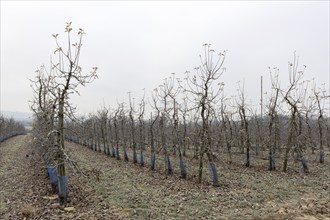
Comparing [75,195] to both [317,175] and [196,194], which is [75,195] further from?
[317,175]

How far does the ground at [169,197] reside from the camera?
27.3 feet

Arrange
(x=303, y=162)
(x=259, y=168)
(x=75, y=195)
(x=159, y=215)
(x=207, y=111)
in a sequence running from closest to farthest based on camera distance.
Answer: (x=159, y=215), (x=75, y=195), (x=207, y=111), (x=303, y=162), (x=259, y=168)

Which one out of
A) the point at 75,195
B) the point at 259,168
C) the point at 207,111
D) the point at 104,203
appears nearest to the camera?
the point at 104,203

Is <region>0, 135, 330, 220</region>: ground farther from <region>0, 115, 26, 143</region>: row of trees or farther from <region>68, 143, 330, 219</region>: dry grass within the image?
<region>0, 115, 26, 143</region>: row of trees

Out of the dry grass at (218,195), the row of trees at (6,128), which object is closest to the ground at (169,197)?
the dry grass at (218,195)

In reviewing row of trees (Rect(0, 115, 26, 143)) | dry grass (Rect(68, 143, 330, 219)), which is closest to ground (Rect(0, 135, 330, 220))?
dry grass (Rect(68, 143, 330, 219))

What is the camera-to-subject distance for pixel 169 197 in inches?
397

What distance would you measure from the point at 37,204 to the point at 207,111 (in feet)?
24.1

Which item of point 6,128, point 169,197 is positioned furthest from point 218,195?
point 6,128

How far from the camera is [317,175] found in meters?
14.4

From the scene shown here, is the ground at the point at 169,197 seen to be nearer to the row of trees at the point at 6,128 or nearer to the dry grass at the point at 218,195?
the dry grass at the point at 218,195

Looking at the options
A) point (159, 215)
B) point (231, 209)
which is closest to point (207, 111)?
point (231, 209)

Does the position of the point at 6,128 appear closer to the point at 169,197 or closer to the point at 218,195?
the point at 169,197

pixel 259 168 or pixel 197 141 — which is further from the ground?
pixel 197 141
